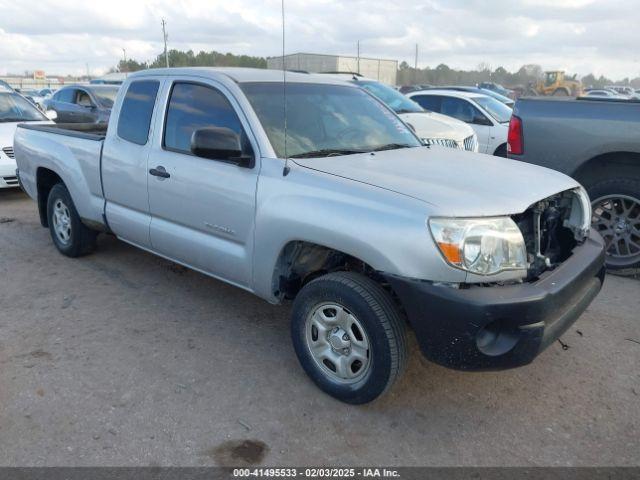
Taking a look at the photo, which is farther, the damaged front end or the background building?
the background building

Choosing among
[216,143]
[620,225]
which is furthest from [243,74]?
[620,225]

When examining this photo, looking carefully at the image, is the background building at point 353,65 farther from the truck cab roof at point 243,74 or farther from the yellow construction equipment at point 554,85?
the truck cab roof at point 243,74

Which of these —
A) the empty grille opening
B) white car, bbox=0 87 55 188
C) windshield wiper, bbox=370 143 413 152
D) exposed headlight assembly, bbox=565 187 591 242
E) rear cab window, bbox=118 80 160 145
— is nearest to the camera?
the empty grille opening

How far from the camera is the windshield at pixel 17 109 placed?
8.86m

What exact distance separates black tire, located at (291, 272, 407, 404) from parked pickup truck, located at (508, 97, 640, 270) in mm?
3206

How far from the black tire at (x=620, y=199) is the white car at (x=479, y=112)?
460 cm

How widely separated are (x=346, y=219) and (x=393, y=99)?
711 centimetres

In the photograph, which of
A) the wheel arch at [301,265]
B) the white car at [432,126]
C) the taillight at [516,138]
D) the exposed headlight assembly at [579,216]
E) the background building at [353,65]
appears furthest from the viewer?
the background building at [353,65]

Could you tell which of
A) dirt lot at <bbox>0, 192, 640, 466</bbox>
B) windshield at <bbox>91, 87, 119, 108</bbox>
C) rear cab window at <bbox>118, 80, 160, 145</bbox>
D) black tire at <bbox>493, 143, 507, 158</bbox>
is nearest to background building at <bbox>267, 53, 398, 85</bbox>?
windshield at <bbox>91, 87, 119, 108</bbox>

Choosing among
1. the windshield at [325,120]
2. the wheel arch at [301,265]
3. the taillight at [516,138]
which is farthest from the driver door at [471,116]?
the wheel arch at [301,265]

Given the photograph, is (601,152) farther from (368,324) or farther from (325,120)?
(368,324)

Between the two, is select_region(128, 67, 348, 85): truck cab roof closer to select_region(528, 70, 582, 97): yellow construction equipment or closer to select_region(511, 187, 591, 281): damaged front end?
select_region(511, 187, 591, 281): damaged front end

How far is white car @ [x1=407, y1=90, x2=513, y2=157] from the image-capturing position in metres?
9.68

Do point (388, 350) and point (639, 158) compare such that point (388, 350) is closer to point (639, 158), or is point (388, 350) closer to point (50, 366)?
point (50, 366)
